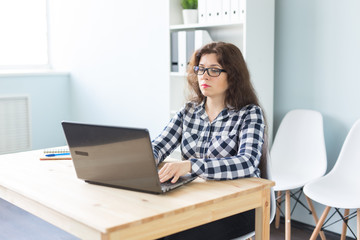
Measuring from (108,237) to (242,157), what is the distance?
703 millimetres

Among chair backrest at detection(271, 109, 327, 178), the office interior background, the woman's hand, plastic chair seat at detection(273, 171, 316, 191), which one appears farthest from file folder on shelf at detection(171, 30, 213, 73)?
the woman's hand

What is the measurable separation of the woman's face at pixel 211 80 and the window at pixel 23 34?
3.28 metres

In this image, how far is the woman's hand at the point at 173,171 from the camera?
5.63 feet

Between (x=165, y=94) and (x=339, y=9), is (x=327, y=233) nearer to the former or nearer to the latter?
(x=339, y=9)

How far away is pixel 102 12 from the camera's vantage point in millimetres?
4496

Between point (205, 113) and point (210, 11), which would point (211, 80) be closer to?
point (205, 113)

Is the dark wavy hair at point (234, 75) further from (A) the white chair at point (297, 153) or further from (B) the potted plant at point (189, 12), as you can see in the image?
(B) the potted plant at point (189, 12)

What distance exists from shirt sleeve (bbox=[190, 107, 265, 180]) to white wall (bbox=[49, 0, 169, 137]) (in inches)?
70.5

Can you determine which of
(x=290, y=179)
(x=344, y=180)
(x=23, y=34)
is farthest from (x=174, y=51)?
(x=23, y=34)

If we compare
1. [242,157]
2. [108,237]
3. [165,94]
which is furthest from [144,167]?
[165,94]

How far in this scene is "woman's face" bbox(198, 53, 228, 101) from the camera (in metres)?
2.09

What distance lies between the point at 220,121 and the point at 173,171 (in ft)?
1.50

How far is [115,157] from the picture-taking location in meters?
1.63

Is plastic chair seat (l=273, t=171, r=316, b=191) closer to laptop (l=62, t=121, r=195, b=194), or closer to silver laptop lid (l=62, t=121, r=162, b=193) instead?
laptop (l=62, t=121, r=195, b=194)
